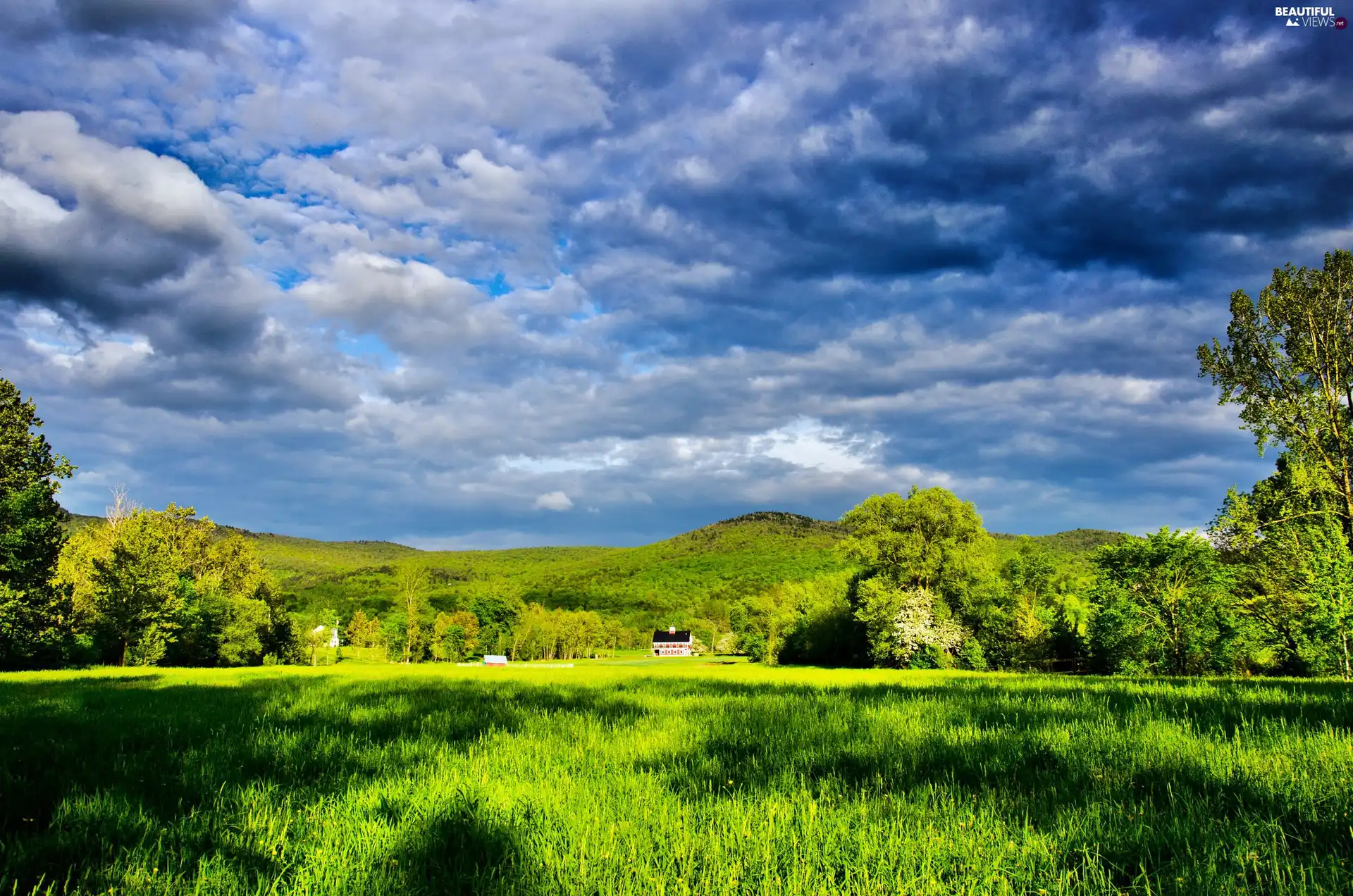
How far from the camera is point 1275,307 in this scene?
3356 cm

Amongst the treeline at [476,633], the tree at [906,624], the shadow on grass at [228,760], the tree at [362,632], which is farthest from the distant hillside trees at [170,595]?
the tree at [906,624]

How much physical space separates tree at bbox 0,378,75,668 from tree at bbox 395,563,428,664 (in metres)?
71.2

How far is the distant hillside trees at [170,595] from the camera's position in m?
45.3

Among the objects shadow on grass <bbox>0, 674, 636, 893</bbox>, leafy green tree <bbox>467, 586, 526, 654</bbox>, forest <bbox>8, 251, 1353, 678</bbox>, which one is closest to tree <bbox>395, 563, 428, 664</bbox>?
leafy green tree <bbox>467, 586, 526, 654</bbox>

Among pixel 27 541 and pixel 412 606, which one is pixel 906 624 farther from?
pixel 412 606

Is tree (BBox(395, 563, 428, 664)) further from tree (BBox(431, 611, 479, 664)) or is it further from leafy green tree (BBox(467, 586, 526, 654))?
leafy green tree (BBox(467, 586, 526, 654))

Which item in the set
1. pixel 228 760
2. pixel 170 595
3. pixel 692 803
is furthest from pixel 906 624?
pixel 170 595

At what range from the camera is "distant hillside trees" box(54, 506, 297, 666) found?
4534 cm

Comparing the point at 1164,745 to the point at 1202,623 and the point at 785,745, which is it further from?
the point at 1202,623

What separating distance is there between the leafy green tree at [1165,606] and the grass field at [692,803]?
3858cm

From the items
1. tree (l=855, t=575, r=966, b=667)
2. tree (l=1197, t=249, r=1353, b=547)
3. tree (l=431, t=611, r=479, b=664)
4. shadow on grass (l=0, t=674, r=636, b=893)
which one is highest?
tree (l=1197, t=249, r=1353, b=547)

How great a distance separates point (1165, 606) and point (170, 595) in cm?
6882

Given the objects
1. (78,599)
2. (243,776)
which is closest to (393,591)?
(78,599)

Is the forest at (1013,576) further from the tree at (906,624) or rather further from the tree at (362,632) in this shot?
the tree at (362,632)
